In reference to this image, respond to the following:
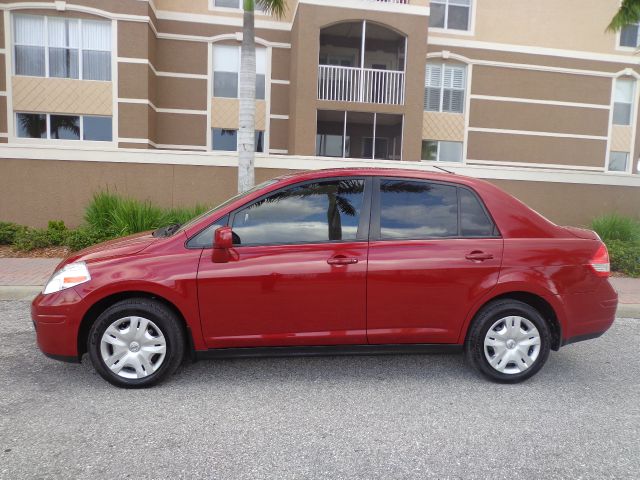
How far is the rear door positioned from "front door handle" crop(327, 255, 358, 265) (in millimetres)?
145

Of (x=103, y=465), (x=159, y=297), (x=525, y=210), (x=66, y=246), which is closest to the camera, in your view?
(x=103, y=465)

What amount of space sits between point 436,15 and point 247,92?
1238 cm

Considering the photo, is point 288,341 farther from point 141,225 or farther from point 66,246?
point 66,246

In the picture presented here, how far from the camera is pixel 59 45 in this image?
1591 cm

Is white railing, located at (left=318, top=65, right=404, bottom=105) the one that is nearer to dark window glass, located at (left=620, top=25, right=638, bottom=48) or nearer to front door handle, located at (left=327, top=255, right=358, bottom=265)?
dark window glass, located at (left=620, top=25, right=638, bottom=48)

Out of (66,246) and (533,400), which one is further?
(66,246)

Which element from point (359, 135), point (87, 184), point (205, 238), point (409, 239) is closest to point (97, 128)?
point (87, 184)

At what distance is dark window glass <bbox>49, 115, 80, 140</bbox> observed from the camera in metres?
16.2

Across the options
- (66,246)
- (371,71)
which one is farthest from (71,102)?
(371,71)

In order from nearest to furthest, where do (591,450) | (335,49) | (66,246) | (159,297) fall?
(591,450)
(159,297)
(66,246)
(335,49)

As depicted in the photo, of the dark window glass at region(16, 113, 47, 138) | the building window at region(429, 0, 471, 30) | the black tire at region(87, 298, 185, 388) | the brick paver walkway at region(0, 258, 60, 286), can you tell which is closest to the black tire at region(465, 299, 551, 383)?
the black tire at region(87, 298, 185, 388)

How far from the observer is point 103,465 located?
2.71 metres

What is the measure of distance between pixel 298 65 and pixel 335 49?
355cm

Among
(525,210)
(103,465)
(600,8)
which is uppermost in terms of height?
(600,8)
